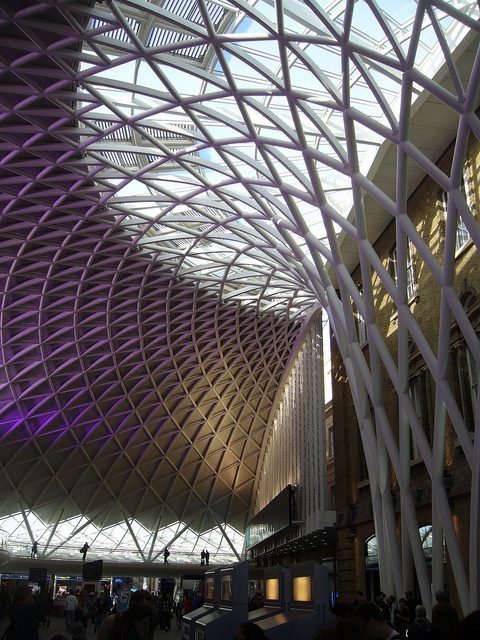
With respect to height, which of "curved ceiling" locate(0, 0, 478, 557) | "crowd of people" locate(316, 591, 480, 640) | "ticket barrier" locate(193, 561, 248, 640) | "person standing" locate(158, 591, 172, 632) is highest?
"curved ceiling" locate(0, 0, 478, 557)

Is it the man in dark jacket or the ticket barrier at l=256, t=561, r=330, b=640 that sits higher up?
the man in dark jacket

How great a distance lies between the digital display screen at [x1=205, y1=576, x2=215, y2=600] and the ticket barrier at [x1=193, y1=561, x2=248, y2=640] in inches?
84.6

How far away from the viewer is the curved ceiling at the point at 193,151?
19.2 meters

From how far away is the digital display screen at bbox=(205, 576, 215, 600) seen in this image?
56.5 ft

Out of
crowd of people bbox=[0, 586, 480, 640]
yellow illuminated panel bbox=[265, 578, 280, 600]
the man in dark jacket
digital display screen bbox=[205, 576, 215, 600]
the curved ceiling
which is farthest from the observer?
the curved ceiling

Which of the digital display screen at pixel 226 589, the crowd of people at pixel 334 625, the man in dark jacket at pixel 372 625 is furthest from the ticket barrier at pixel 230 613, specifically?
the man in dark jacket at pixel 372 625

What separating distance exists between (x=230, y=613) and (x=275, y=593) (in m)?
1.64

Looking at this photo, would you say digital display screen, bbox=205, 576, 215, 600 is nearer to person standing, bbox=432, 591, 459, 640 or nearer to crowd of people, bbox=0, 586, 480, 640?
crowd of people, bbox=0, 586, 480, 640

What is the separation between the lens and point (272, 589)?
1573 centimetres

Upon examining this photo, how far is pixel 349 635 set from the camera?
A: 248 inches

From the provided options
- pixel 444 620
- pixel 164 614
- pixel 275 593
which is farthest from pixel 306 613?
pixel 164 614

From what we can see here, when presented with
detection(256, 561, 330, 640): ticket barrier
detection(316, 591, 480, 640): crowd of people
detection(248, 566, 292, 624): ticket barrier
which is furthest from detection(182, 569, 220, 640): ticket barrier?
detection(316, 591, 480, 640): crowd of people

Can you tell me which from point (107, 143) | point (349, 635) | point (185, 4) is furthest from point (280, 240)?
point (349, 635)

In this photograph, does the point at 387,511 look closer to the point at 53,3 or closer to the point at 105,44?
the point at 105,44
